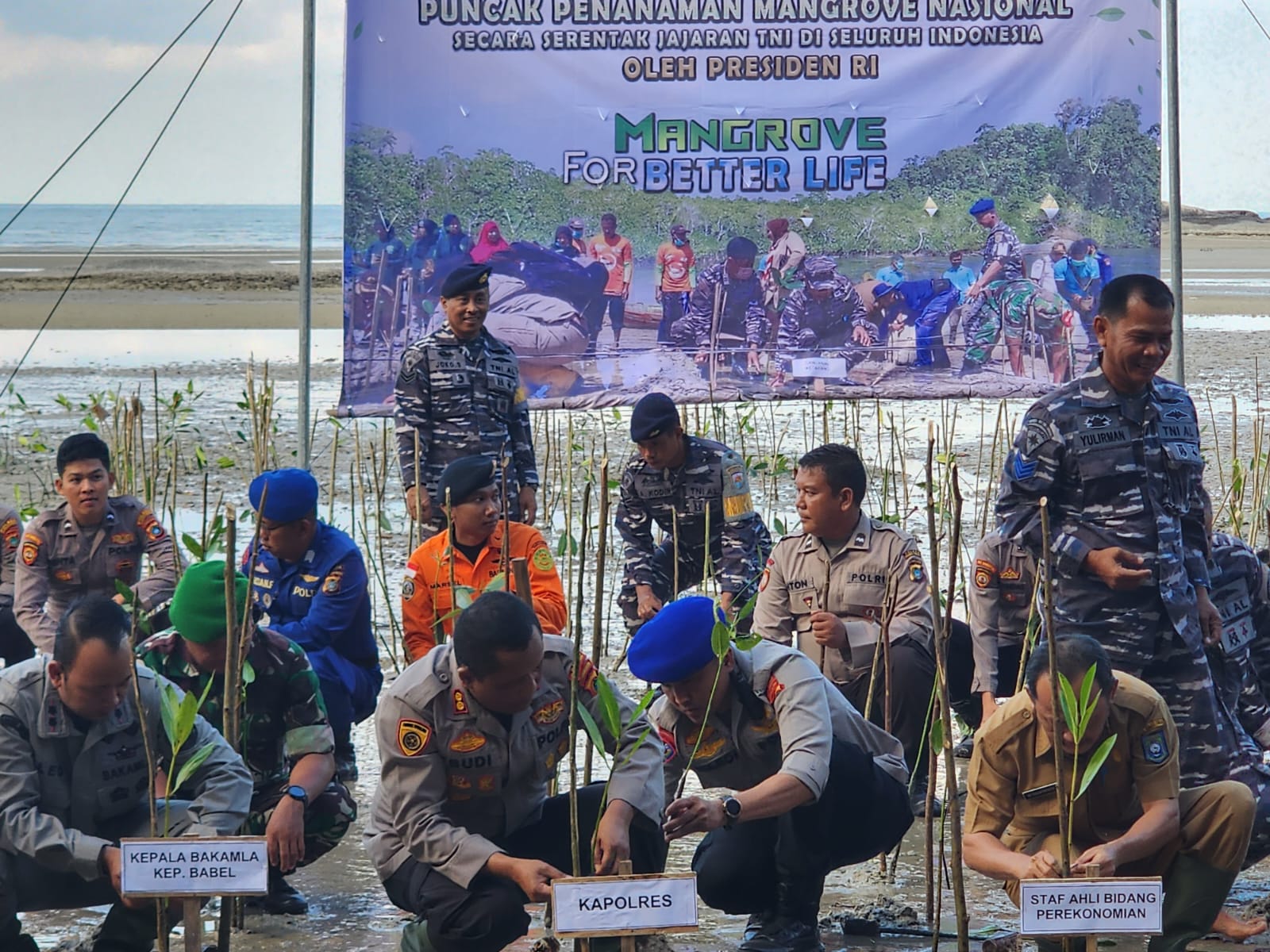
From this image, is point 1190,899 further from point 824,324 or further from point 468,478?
point 824,324

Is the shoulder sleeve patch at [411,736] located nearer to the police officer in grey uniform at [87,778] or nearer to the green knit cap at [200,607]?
the police officer in grey uniform at [87,778]

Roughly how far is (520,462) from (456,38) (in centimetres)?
179

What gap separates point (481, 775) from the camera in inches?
147

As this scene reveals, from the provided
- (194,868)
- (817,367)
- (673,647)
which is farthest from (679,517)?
(194,868)

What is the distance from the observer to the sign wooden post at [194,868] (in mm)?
3082

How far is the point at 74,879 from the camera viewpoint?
3.75 meters

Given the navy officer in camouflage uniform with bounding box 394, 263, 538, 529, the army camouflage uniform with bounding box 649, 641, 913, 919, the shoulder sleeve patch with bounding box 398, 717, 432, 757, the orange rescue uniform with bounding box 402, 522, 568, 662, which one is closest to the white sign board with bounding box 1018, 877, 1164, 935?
the army camouflage uniform with bounding box 649, 641, 913, 919

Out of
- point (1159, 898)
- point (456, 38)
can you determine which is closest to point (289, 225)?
point (456, 38)

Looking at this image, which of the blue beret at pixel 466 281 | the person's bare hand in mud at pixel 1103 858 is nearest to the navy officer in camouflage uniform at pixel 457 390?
the blue beret at pixel 466 281

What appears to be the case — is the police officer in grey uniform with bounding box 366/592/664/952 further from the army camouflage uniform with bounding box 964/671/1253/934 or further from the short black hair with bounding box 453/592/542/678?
the army camouflage uniform with bounding box 964/671/1253/934

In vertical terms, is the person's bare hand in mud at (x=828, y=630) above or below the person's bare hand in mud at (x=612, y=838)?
above

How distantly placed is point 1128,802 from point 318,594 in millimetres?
2473

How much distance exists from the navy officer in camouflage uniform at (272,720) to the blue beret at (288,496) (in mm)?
665

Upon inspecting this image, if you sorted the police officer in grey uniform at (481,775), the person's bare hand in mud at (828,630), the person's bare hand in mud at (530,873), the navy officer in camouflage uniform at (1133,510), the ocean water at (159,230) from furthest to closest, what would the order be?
the ocean water at (159,230) → the person's bare hand in mud at (828,630) → the navy officer in camouflage uniform at (1133,510) → the police officer in grey uniform at (481,775) → the person's bare hand in mud at (530,873)
